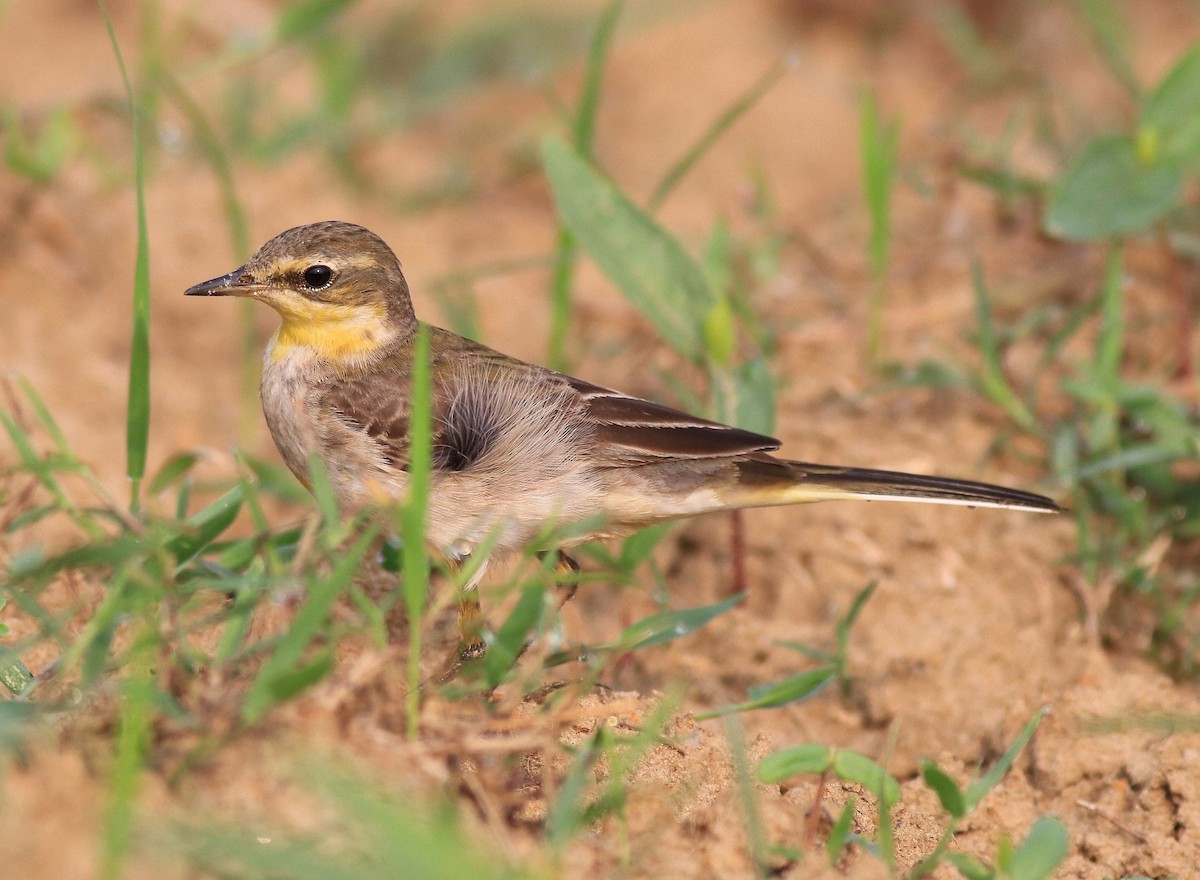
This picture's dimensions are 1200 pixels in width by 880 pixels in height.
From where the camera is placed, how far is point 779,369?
6.57 m

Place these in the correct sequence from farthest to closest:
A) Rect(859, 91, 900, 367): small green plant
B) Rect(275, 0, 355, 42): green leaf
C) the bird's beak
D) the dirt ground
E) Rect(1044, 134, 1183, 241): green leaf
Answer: Rect(275, 0, 355, 42): green leaf
Rect(859, 91, 900, 367): small green plant
Rect(1044, 134, 1183, 241): green leaf
the bird's beak
the dirt ground

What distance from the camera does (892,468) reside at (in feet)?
19.2

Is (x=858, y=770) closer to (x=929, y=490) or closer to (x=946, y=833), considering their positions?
(x=946, y=833)

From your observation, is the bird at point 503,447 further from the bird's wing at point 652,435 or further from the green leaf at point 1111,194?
the green leaf at point 1111,194

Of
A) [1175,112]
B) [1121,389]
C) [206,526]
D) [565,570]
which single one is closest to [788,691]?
[565,570]

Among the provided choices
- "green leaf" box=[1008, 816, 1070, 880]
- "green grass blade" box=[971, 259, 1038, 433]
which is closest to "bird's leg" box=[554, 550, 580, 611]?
"green leaf" box=[1008, 816, 1070, 880]

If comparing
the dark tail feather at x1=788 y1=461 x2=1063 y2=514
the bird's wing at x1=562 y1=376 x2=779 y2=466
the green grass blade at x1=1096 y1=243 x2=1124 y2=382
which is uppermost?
the green grass blade at x1=1096 y1=243 x2=1124 y2=382

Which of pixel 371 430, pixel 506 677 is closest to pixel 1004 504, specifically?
pixel 506 677

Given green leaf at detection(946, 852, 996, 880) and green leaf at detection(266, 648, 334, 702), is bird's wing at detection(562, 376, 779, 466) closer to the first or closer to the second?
green leaf at detection(946, 852, 996, 880)

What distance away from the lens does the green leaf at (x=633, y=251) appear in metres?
5.45

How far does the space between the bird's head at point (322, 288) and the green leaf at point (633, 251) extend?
2.71ft

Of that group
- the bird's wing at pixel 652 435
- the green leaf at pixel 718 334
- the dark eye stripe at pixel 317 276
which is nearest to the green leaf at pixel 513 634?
the bird's wing at pixel 652 435

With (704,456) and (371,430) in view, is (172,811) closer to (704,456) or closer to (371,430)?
(371,430)

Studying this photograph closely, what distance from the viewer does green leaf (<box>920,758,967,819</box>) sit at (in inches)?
134
